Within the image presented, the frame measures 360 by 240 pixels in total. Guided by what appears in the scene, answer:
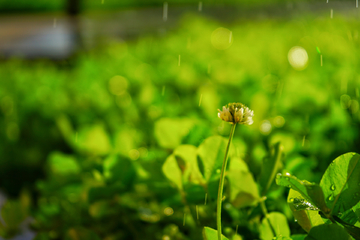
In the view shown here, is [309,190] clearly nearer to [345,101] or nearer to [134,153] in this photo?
[134,153]

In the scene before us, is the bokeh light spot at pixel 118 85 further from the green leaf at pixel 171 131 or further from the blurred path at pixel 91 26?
the blurred path at pixel 91 26

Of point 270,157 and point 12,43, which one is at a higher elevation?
point 270,157

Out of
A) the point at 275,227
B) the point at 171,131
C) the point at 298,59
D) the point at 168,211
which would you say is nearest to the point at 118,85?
the point at 298,59

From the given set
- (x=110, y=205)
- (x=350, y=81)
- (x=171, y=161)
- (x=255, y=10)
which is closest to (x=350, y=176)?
(x=171, y=161)

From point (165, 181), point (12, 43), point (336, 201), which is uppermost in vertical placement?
point (336, 201)

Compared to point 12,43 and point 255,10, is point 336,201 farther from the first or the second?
point 255,10

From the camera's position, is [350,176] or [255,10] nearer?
Answer: [350,176]

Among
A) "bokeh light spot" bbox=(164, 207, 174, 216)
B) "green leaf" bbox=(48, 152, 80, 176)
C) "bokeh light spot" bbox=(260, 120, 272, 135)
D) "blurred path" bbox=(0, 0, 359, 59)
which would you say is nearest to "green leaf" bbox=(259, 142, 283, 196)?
"bokeh light spot" bbox=(164, 207, 174, 216)
